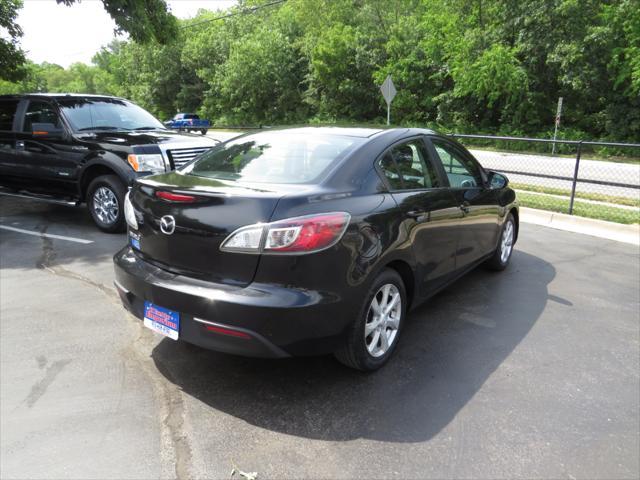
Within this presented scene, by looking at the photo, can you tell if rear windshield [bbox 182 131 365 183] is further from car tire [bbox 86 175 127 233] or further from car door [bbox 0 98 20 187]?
car door [bbox 0 98 20 187]

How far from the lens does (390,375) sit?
3.33 m

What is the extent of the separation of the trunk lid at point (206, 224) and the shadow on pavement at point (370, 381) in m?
0.75

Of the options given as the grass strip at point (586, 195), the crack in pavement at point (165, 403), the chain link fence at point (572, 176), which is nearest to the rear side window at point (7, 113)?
the crack in pavement at point (165, 403)

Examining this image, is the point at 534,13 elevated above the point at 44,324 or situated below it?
above

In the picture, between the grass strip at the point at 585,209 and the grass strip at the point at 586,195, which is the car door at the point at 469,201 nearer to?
the grass strip at the point at 585,209

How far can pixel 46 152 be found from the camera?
7109mm

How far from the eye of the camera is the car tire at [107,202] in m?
6.46

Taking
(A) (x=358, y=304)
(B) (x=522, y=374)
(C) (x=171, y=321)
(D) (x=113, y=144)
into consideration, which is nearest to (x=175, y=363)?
(C) (x=171, y=321)

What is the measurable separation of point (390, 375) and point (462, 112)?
25.9m

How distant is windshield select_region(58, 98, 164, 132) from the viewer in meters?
7.09

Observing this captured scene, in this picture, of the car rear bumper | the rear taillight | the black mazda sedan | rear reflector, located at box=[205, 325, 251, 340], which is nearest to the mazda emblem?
the black mazda sedan

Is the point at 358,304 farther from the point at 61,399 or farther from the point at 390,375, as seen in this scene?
the point at 61,399

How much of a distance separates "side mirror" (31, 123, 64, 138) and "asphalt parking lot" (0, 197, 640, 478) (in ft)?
9.65

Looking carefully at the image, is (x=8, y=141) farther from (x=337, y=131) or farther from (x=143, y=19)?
(x=337, y=131)
